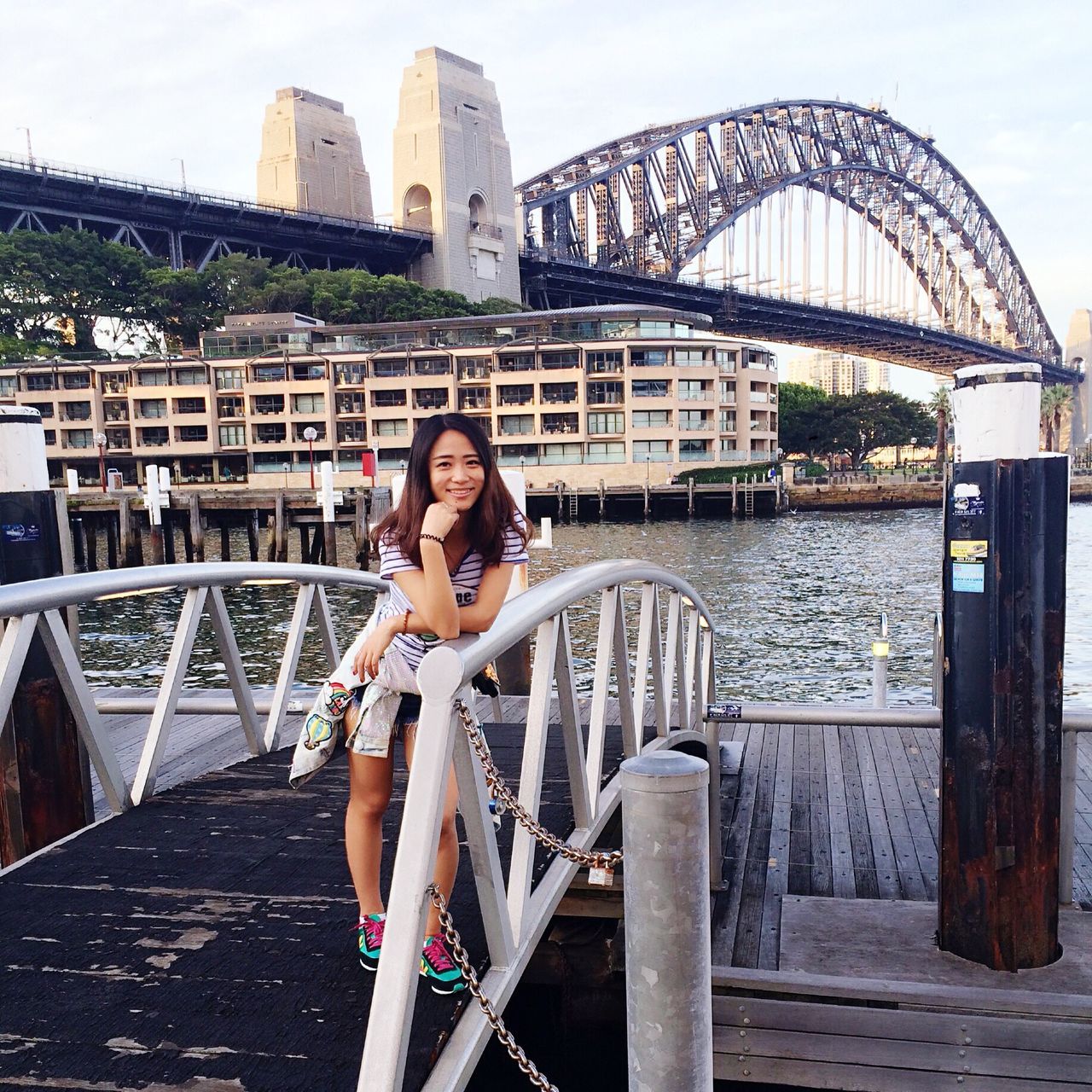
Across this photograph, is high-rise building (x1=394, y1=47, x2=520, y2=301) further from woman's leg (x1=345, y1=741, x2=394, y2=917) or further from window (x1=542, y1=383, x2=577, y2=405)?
woman's leg (x1=345, y1=741, x2=394, y2=917)

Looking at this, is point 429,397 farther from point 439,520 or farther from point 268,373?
point 439,520

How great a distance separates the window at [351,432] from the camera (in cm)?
7025

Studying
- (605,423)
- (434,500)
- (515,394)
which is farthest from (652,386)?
(434,500)

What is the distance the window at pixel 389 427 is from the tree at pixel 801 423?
116 feet

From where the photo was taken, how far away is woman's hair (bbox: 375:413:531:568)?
2812mm

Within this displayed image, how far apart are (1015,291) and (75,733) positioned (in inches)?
6792

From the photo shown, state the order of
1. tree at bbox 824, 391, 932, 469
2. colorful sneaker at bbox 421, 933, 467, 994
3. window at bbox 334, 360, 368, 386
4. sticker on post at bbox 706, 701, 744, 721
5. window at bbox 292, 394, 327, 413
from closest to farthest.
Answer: colorful sneaker at bbox 421, 933, 467, 994, sticker on post at bbox 706, 701, 744, 721, window at bbox 334, 360, 368, 386, window at bbox 292, 394, 327, 413, tree at bbox 824, 391, 932, 469

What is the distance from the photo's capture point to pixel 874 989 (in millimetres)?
4195

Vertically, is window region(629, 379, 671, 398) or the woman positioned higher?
window region(629, 379, 671, 398)

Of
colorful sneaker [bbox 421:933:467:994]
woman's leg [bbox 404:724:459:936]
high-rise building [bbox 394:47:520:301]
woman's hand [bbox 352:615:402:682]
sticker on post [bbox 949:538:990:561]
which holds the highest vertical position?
high-rise building [bbox 394:47:520:301]

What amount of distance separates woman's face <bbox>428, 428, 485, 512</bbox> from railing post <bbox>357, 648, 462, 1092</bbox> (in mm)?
747

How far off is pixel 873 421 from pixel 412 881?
90.9 metres

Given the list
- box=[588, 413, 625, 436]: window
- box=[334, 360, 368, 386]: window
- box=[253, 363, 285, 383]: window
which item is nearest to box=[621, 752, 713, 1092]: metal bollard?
box=[588, 413, 625, 436]: window

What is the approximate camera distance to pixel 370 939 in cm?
281
